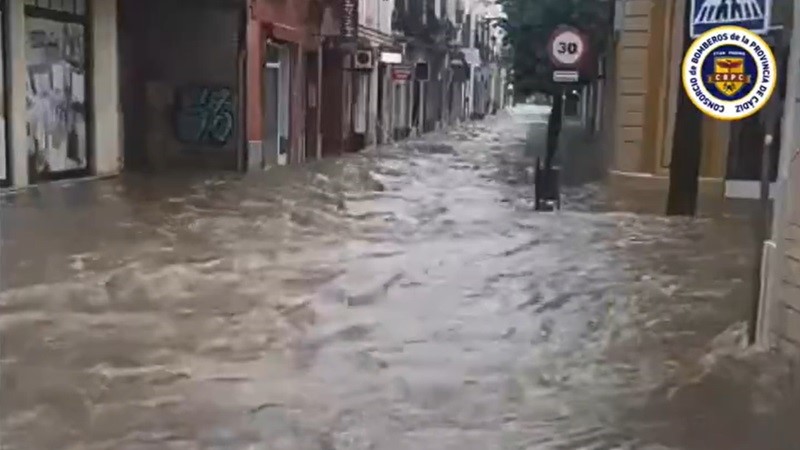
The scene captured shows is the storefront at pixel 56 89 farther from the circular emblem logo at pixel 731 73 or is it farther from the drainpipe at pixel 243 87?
the circular emblem logo at pixel 731 73

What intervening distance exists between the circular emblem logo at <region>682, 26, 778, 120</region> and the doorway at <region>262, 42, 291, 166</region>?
61.7 feet

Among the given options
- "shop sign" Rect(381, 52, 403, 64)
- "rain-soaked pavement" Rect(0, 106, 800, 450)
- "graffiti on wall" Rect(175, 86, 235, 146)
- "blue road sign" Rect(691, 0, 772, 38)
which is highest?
"blue road sign" Rect(691, 0, 772, 38)

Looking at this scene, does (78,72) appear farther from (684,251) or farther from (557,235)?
(684,251)

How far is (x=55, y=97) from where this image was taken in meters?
20.4

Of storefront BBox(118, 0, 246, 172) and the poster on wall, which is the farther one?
storefront BBox(118, 0, 246, 172)

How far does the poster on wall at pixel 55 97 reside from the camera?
1945cm

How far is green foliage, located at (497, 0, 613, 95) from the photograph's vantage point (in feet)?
111

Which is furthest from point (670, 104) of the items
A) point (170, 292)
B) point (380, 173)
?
point (170, 292)

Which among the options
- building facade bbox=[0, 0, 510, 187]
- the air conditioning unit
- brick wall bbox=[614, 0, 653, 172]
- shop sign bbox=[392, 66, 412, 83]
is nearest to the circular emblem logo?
building facade bbox=[0, 0, 510, 187]

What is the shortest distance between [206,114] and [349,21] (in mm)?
9760

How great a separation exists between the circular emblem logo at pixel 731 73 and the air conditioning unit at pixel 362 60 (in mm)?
27341

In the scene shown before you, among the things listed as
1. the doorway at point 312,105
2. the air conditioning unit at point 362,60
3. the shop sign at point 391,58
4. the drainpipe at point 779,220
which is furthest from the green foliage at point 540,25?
the drainpipe at point 779,220

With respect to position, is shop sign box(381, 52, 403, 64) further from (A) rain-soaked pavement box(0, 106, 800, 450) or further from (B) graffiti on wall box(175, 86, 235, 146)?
(A) rain-soaked pavement box(0, 106, 800, 450)

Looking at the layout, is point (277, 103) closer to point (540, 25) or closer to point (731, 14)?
point (540, 25)
